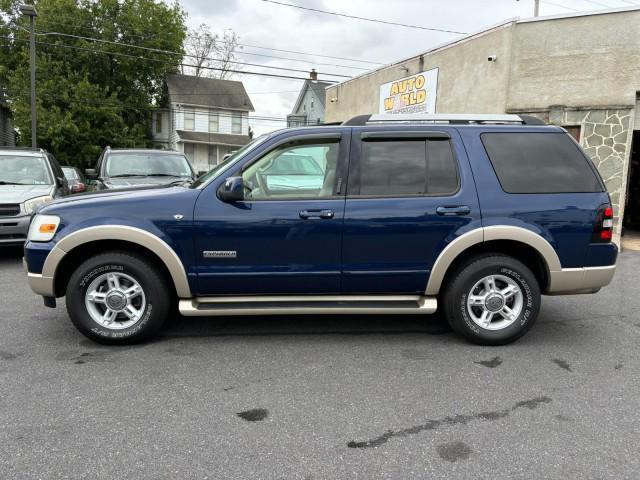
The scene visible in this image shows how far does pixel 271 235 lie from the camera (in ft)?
13.6

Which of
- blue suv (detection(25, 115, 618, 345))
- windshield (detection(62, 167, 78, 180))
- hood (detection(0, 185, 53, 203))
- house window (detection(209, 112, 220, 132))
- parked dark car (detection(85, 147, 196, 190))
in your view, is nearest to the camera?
blue suv (detection(25, 115, 618, 345))

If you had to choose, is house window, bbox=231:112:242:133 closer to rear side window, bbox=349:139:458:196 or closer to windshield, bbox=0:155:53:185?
windshield, bbox=0:155:53:185

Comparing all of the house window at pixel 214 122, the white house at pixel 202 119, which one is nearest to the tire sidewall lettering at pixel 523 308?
the white house at pixel 202 119

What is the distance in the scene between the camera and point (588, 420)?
3.18m

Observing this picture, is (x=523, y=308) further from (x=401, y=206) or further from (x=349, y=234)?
(x=349, y=234)

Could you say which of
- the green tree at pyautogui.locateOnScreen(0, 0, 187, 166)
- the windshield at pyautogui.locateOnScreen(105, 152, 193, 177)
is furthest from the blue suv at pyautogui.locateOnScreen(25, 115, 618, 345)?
the green tree at pyautogui.locateOnScreen(0, 0, 187, 166)

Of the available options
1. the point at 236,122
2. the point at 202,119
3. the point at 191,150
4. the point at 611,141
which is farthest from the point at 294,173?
the point at 236,122

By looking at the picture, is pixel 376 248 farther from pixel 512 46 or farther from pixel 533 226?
pixel 512 46

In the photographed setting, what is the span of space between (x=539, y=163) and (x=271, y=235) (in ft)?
7.88

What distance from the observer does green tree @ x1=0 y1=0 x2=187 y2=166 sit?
97.7 feet

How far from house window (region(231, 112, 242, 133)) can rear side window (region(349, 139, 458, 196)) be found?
118ft

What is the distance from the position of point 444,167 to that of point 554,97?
25.9 ft

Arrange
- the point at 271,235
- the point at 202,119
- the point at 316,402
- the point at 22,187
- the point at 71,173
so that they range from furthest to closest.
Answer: the point at 202,119 < the point at 71,173 < the point at 22,187 < the point at 271,235 < the point at 316,402

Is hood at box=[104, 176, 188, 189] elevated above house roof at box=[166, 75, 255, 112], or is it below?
below
